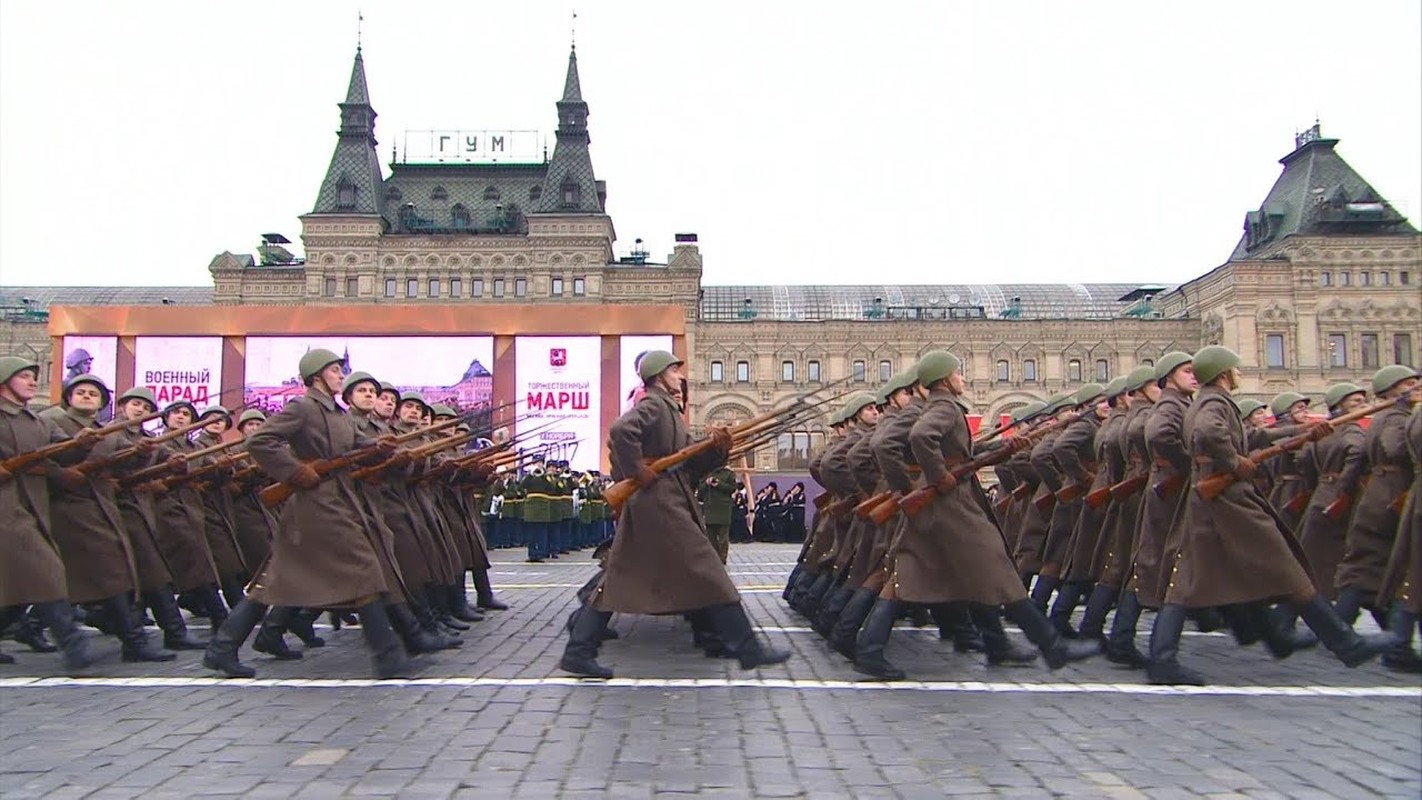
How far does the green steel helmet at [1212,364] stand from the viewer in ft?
21.8

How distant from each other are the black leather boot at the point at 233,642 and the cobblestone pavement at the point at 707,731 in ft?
0.41

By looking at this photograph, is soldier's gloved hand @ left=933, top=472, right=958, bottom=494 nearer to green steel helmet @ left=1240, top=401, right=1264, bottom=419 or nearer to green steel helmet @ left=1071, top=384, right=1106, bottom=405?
green steel helmet @ left=1071, top=384, right=1106, bottom=405

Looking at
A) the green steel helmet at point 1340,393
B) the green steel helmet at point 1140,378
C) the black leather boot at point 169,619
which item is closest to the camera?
the green steel helmet at point 1140,378

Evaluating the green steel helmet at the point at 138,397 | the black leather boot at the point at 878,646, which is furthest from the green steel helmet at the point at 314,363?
the black leather boot at the point at 878,646

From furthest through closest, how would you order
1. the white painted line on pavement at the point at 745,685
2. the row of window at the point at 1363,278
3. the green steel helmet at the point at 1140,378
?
the row of window at the point at 1363,278
the green steel helmet at the point at 1140,378
the white painted line on pavement at the point at 745,685

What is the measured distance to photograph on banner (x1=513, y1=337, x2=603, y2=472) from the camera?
2323 cm

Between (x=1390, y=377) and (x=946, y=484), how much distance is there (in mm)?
4160

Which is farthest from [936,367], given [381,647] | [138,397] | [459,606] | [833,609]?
[138,397]

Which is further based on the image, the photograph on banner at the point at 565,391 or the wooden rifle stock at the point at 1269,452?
the photograph on banner at the point at 565,391

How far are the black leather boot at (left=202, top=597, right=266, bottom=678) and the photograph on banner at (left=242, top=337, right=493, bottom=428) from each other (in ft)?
55.7

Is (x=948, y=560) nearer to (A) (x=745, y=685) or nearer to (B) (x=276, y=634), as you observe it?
(A) (x=745, y=685)

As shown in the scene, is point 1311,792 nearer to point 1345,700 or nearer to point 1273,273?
point 1345,700

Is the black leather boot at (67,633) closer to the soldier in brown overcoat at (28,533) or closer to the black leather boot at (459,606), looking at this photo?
the soldier in brown overcoat at (28,533)

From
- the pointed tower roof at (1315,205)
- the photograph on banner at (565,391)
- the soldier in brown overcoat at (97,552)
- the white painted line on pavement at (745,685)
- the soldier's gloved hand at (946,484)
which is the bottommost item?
the white painted line on pavement at (745,685)
